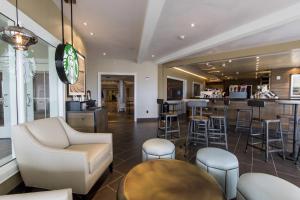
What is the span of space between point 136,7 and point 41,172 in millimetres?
2864

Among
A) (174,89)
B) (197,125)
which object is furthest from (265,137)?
(174,89)

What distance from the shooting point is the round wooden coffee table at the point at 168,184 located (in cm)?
114

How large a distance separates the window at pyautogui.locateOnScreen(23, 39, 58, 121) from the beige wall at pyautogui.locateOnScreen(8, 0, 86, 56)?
0.98 ft

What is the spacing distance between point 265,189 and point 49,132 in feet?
7.91

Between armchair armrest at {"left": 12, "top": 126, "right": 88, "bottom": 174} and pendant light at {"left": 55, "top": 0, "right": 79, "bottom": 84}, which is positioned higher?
pendant light at {"left": 55, "top": 0, "right": 79, "bottom": 84}

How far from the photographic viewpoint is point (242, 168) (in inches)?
107

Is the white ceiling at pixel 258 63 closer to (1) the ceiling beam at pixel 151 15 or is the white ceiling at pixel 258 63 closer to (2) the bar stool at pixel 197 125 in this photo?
(2) the bar stool at pixel 197 125

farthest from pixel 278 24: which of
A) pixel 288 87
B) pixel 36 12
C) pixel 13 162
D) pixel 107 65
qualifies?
pixel 288 87

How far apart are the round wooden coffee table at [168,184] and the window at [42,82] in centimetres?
234

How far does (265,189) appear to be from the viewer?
4.08 ft

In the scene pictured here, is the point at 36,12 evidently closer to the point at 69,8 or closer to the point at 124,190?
the point at 69,8

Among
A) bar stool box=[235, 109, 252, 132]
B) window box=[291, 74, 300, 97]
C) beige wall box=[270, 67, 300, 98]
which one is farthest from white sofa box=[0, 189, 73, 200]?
window box=[291, 74, 300, 97]

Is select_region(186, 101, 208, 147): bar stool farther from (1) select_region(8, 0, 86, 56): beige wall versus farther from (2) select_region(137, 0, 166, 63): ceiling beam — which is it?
(1) select_region(8, 0, 86, 56): beige wall

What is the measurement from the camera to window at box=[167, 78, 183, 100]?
875 cm
